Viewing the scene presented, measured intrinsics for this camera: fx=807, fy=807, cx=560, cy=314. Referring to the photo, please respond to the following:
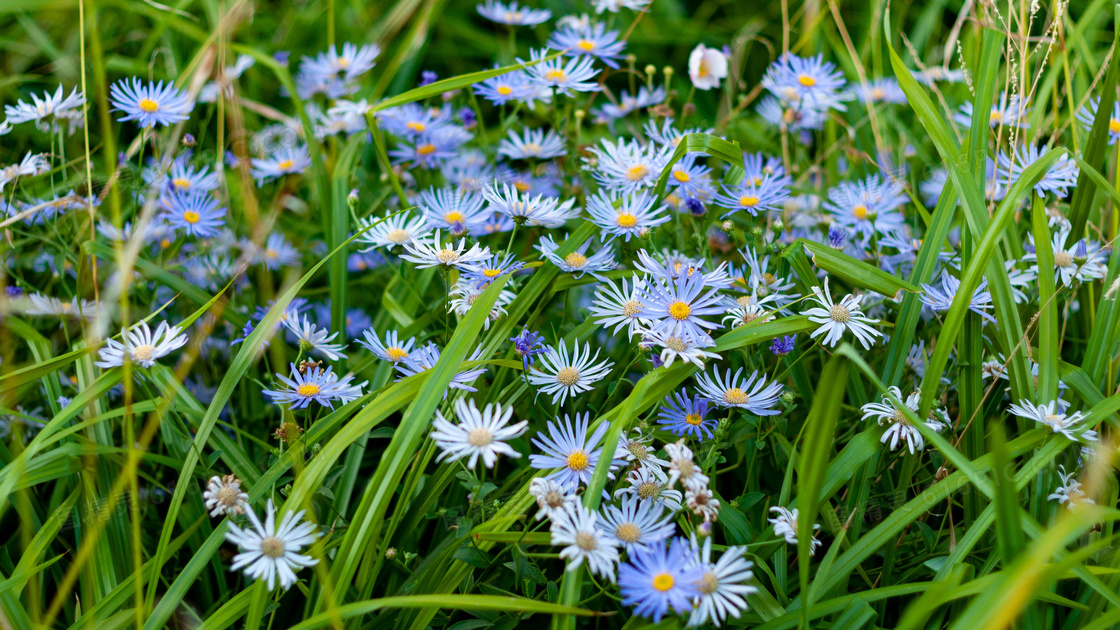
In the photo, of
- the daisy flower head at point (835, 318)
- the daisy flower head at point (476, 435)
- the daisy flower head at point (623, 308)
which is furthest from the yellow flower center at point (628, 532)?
the daisy flower head at point (835, 318)

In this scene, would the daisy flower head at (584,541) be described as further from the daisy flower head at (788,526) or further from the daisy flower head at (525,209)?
the daisy flower head at (525,209)

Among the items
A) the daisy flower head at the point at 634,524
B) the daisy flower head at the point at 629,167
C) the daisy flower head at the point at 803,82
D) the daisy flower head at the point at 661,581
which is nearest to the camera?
the daisy flower head at the point at 661,581

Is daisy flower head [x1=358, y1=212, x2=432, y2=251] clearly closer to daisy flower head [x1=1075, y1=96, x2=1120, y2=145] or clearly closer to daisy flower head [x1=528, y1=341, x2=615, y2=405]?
daisy flower head [x1=528, y1=341, x2=615, y2=405]

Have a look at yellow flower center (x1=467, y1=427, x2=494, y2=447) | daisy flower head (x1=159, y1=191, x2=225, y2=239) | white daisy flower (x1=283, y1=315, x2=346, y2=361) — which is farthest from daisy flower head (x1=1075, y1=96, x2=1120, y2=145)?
daisy flower head (x1=159, y1=191, x2=225, y2=239)

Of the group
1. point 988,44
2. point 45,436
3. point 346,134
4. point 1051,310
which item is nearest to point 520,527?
point 45,436

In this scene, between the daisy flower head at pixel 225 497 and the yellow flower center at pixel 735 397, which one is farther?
the yellow flower center at pixel 735 397

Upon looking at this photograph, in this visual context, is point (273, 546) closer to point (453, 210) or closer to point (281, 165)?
point (453, 210)

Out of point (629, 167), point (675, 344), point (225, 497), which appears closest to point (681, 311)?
point (675, 344)
